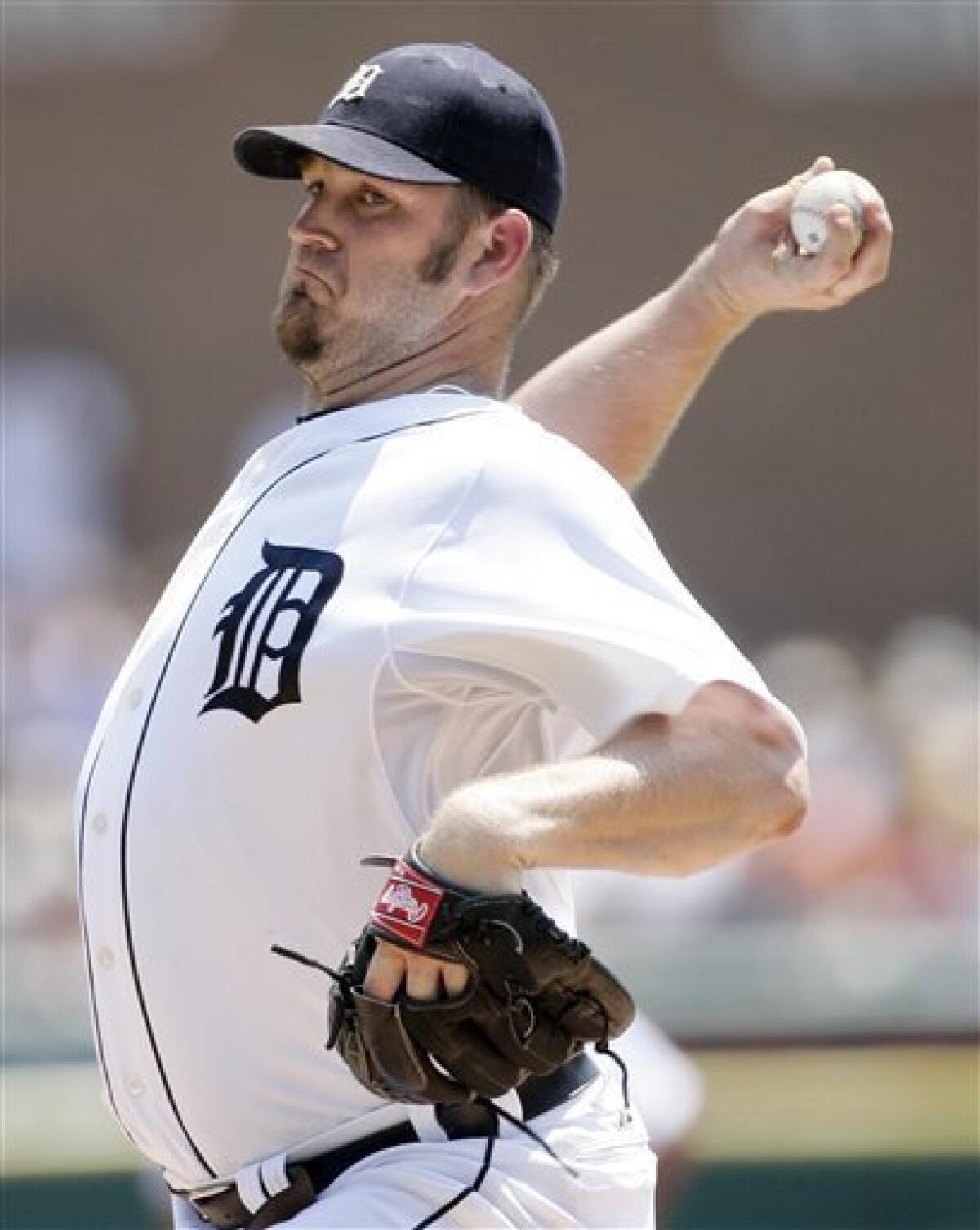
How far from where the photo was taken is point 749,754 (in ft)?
8.02

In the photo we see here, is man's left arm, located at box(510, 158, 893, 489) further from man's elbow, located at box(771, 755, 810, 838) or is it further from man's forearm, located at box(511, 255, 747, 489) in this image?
man's elbow, located at box(771, 755, 810, 838)

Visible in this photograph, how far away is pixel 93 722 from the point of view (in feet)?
25.1

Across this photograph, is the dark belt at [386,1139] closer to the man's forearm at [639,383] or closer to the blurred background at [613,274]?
the man's forearm at [639,383]

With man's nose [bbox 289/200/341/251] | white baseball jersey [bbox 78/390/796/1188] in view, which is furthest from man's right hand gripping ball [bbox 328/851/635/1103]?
man's nose [bbox 289/200/341/251]

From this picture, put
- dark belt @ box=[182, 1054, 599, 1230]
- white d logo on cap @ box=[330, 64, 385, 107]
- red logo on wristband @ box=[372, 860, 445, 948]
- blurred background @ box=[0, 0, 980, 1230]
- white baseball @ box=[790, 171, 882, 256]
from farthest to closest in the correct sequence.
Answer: blurred background @ box=[0, 0, 980, 1230] < white baseball @ box=[790, 171, 882, 256] < white d logo on cap @ box=[330, 64, 385, 107] < dark belt @ box=[182, 1054, 599, 1230] < red logo on wristband @ box=[372, 860, 445, 948]

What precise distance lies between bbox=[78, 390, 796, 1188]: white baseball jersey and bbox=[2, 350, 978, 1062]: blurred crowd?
3.00 meters

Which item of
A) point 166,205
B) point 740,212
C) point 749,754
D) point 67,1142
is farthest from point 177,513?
point 749,754

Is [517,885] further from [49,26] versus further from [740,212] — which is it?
[49,26]

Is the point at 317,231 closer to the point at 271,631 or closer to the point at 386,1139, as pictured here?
the point at 271,631

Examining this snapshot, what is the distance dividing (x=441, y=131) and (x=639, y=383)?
680 millimetres

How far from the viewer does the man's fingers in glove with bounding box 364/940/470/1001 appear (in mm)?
2344

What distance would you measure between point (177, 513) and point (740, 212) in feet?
23.8

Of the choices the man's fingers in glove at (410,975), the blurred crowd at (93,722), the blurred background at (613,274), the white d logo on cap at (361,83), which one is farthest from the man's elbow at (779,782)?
the blurred background at (613,274)

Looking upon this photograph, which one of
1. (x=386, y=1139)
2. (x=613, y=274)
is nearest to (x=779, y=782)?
(x=386, y=1139)
